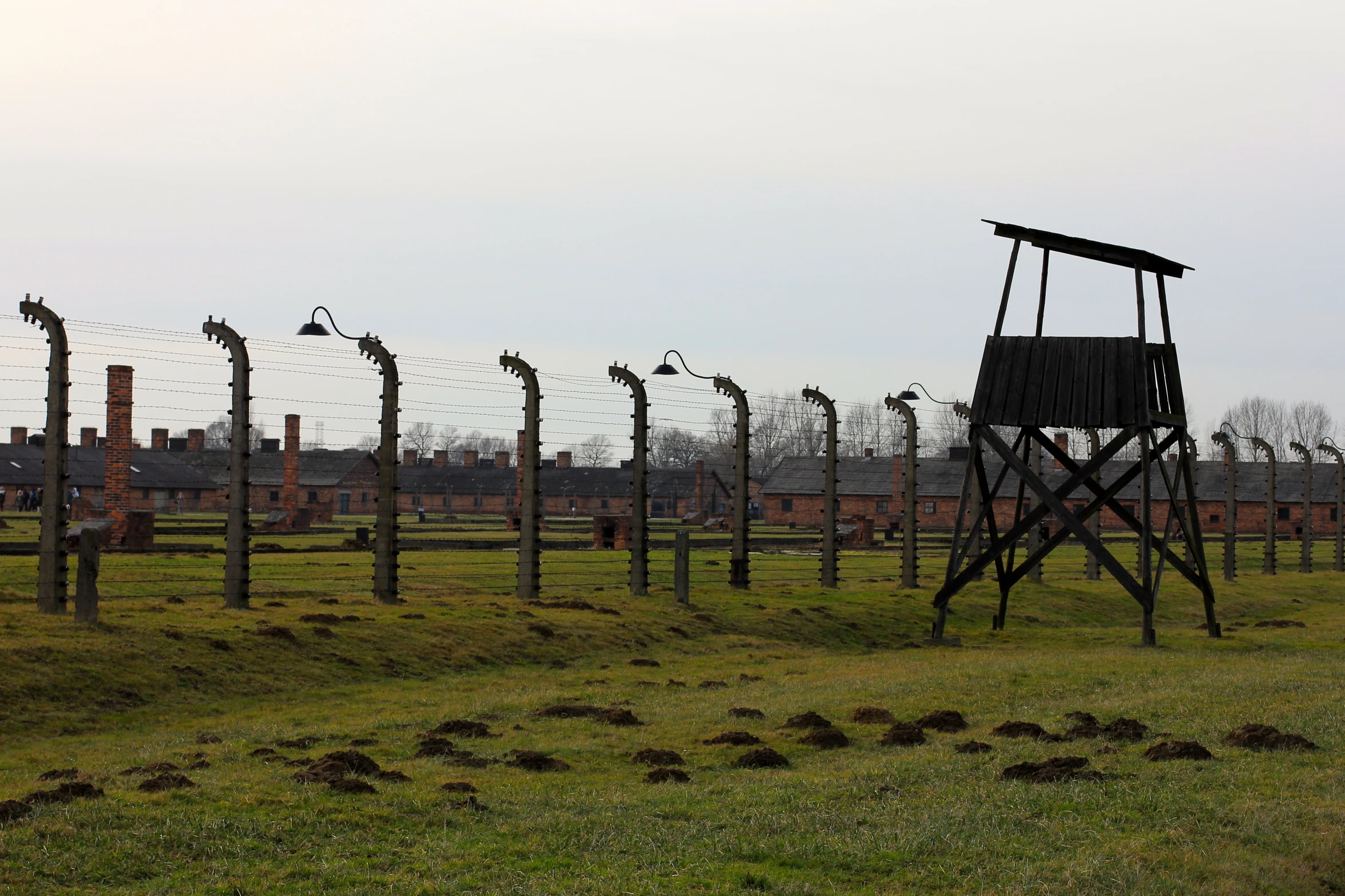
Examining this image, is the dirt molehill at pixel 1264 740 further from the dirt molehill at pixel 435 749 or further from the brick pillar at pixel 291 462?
the brick pillar at pixel 291 462

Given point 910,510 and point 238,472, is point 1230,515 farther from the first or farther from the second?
point 238,472

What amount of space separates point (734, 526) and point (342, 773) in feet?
56.8

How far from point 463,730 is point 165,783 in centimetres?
356

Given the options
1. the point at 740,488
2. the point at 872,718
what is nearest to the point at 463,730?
the point at 872,718

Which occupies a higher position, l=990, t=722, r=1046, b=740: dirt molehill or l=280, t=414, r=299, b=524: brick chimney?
l=280, t=414, r=299, b=524: brick chimney

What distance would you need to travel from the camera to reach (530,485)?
23.5 meters

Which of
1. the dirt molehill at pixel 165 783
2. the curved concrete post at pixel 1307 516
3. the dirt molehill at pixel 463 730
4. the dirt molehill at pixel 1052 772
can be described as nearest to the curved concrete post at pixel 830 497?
the dirt molehill at pixel 463 730

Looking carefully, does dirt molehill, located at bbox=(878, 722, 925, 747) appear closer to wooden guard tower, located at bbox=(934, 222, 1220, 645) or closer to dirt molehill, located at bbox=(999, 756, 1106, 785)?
dirt molehill, located at bbox=(999, 756, 1106, 785)

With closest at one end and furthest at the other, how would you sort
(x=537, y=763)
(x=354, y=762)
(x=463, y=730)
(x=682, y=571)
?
(x=354, y=762) → (x=537, y=763) → (x=463, y=730) → (x=682, y=571)

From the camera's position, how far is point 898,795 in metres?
9.65

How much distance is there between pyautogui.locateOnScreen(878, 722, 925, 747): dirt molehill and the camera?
474 inches

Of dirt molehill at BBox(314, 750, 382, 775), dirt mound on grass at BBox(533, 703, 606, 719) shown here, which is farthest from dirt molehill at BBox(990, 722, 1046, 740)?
dirt molehill at BBox(314, 750, 382, 775)

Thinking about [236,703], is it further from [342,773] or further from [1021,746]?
[1021,746]

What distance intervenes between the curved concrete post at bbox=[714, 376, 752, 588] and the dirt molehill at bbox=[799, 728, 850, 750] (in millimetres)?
14871
